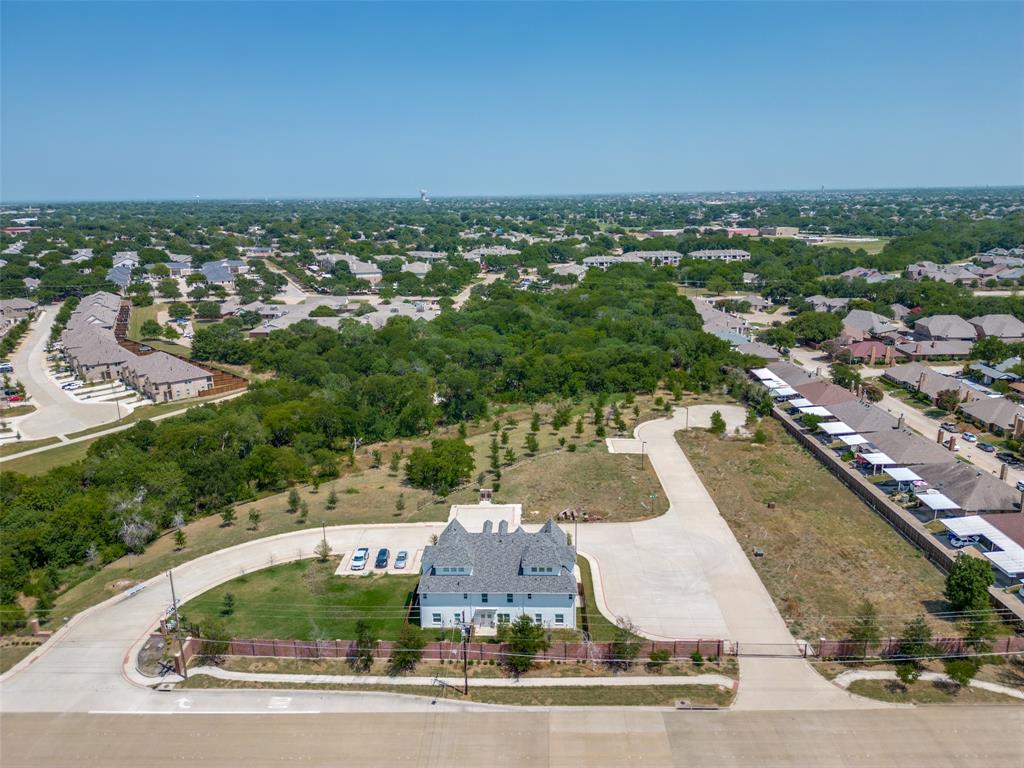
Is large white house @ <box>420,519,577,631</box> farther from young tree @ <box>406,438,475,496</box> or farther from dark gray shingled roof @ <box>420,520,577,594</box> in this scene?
young tree @ <box>406,438,475,496</box>

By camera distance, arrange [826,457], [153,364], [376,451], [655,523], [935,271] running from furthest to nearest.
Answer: [935,271], [153,364], [376,451], [826,457], [655,523]

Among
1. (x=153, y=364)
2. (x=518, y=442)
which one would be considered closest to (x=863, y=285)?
(x=518, y=442)

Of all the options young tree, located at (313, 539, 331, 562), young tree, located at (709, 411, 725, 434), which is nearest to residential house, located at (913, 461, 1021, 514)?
young tree, located at (709, 411, 725, 434)

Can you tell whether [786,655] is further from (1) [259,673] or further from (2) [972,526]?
(1) [259,673]

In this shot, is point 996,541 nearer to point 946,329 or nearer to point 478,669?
point 478,669

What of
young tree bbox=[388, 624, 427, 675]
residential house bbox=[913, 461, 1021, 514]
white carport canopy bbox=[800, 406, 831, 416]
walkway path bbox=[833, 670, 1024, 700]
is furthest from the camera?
white carport canopy bbox=[800, 406, 831, 416]

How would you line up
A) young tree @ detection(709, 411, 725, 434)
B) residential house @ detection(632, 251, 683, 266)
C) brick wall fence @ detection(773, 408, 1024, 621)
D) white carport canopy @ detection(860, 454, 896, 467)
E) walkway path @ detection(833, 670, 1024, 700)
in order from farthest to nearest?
residential house @ detection(632, 251, 683, 266), young tree @ detection(709, 411, 725, 434), white carport canopy @ detection(860, 454, 896, 467), brick wall fence @ detection(773, 408, 1024, 621), walkway path @ detection(833, 670, 1024, 700)

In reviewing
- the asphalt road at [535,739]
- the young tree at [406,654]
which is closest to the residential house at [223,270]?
the asphalt road at [535,739]
